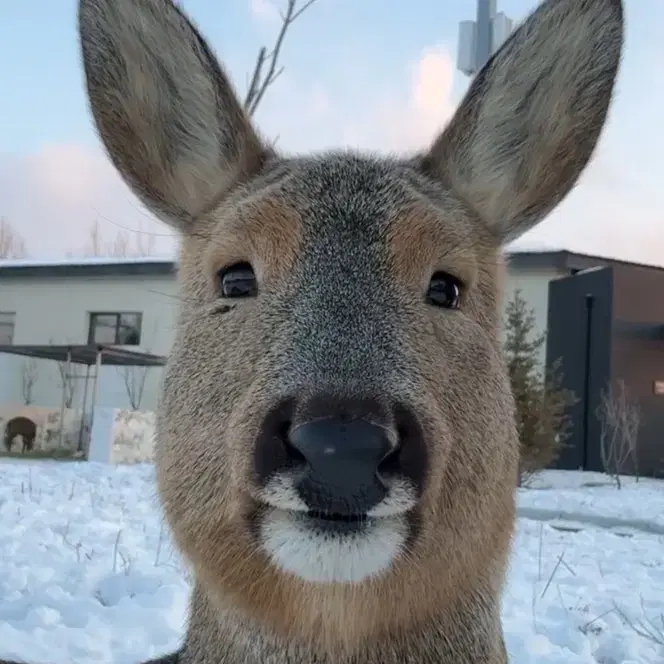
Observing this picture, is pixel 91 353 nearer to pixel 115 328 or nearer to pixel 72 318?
pixel 115 328

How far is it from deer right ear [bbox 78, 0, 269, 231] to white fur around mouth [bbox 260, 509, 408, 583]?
5.31 feet

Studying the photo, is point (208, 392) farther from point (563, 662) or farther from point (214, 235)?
point (563, 662)

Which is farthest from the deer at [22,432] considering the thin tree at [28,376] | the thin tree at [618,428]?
the thin tree at [618,428]

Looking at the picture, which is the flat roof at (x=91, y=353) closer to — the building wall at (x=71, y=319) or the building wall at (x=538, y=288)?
the building wall at (x=71, y=319)

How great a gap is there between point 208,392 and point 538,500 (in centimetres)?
1441

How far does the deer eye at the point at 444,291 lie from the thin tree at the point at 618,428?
21166 mm

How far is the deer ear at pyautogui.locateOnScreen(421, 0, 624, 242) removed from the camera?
3363 mm

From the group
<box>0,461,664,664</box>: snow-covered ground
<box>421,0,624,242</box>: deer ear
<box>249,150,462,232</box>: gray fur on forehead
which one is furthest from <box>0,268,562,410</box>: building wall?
<box>249,150,462,232</box>: gray fur on forehead

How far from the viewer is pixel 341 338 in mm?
2408

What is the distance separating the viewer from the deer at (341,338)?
7.06ft

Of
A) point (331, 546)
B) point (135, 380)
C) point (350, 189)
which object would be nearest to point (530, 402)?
point (135, 380)

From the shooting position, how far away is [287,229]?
278 cm

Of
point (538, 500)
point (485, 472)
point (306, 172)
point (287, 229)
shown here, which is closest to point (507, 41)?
point (306, 172)

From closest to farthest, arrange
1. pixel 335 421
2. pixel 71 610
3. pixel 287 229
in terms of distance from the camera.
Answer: pixel 335 421 → pixel 287 229 → pixel 71 610
